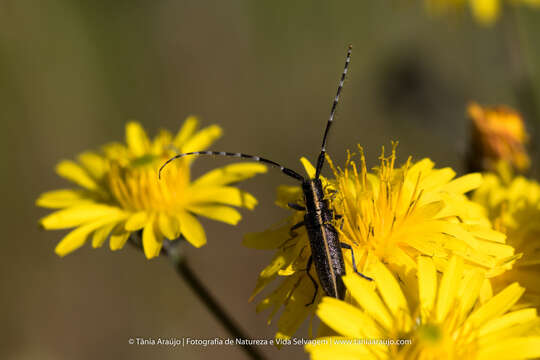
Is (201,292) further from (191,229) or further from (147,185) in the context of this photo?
(147,185)

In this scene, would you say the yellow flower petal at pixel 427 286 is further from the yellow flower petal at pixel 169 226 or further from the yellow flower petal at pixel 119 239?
the yellow flower petal at pixel 119 239

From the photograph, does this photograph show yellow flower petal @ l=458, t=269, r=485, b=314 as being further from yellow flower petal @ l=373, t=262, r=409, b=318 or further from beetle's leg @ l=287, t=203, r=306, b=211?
beetle's leg @ l=287, t=203, r=306, b=211

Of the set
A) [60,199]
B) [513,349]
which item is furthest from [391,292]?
[60,199]

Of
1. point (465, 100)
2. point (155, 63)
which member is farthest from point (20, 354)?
point (465, 100)

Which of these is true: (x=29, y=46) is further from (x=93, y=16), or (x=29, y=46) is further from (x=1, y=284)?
(x=1, y=284)

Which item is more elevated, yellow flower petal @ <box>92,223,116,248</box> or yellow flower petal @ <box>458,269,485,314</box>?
yellow flower petal @ <box>92,223,116,248</box>

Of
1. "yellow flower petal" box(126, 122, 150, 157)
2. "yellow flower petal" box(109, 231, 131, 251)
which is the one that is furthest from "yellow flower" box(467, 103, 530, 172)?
"yellow flower petal" box(109, 231, 131, 251)

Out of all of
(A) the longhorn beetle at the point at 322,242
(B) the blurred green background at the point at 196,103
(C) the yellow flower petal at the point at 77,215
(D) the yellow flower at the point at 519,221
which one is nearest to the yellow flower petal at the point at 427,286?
(A) the longhorn beetle at the point at 322,242
